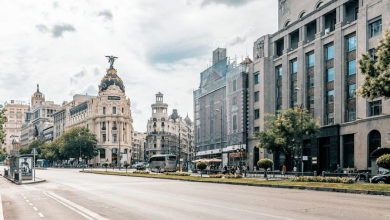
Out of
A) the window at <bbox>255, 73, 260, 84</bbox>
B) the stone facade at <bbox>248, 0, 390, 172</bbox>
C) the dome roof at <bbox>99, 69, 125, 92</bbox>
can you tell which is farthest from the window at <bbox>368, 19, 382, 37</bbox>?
the dome roof at <bbox>99, 69, 125, 92</bbox>

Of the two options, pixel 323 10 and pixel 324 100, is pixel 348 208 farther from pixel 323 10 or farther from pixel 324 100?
pixel 323 10

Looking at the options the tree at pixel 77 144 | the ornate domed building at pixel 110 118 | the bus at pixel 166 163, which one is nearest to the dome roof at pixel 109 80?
the ornate domed building at pixel 110 118

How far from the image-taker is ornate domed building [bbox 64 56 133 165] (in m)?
142

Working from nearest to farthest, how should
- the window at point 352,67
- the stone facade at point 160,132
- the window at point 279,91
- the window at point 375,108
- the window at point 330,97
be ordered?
the window at point 375,108 → the window at point 352,67 → the window at point 330,97 → the window at point 279,91 → the stone facade at point 160,132

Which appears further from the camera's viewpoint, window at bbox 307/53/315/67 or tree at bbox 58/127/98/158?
tree at bbox 58/127/98/158

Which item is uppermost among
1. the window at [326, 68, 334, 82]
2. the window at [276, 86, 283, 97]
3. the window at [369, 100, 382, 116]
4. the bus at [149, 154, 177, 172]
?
the window at [326, 68, 334, 82]

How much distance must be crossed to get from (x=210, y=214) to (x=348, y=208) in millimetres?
4951

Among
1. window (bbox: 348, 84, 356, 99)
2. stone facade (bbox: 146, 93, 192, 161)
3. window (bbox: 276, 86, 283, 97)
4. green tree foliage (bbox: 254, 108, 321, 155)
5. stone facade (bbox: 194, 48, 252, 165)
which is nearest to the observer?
window (bbox: 348, 84, 356, 99)

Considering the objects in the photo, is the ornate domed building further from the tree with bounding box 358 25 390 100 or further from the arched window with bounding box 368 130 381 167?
the tree with bounding box 358 25 390 100

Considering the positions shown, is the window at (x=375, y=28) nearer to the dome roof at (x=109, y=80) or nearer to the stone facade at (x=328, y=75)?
the stone facade at (x=328, y=75)

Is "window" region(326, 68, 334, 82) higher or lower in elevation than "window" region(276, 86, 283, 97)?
higher

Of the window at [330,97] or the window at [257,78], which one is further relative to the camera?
the window at [257,78]

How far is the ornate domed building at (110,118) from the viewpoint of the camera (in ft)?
468

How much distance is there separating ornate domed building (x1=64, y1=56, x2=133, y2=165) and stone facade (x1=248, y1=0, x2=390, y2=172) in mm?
82378
